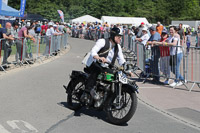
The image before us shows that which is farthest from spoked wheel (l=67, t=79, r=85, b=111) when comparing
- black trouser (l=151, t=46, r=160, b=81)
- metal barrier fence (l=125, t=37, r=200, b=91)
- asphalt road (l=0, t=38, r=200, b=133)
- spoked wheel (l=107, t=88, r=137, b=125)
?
black trouser (l=151, t=46, r=160, b=81)

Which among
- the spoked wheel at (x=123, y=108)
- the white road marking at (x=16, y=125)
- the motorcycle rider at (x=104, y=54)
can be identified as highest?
the motorcycle rider at (x=104, y=54)

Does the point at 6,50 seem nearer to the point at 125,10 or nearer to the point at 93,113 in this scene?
the point at 93,113

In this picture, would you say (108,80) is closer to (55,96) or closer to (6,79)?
(55,96)

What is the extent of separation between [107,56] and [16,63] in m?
8.52

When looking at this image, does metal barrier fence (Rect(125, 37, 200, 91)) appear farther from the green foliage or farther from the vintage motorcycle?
the green foliage

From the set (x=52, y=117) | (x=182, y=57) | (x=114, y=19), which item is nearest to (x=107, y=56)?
(x=52, y=117)

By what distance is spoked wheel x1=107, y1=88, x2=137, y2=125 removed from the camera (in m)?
6.69

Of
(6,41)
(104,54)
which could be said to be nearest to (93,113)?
(104,54)

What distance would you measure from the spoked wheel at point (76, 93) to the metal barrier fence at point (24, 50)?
19.1ft

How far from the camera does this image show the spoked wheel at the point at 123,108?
6.69 meters

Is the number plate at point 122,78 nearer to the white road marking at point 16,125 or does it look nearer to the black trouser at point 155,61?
the white road marking at point 16,125

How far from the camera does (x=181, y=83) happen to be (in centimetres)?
1198

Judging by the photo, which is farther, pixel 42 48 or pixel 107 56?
pixel 42 48

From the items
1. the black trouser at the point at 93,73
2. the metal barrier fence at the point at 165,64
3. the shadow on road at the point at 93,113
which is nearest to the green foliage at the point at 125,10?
the metal barrier fence at the point at 165,64
